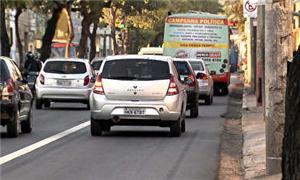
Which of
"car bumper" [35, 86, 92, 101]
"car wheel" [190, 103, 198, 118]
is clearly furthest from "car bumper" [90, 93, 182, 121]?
"car bumper" [35, 86, 92, 101]

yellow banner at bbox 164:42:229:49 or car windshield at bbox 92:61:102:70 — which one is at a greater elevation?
yellow banner at bbox 164:42:229:49

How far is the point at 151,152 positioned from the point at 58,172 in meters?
2.79

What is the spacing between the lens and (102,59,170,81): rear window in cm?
1623

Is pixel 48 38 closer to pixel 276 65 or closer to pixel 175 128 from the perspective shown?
pixel 175 128

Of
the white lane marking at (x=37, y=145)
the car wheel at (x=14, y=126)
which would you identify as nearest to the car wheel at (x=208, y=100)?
the white lane marking at (x=37, y=145)

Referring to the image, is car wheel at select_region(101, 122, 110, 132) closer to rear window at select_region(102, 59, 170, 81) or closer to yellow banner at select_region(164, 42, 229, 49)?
rear window at select_region(102, 59, 170, 81)

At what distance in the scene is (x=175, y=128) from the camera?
1630cm

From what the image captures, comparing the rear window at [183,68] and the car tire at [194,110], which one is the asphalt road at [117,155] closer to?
the car tire at [194,110]

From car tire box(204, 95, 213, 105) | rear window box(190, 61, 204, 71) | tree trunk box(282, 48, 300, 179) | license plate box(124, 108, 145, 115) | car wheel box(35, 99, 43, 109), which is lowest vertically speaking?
car tire box(204, 95, 213, 105)

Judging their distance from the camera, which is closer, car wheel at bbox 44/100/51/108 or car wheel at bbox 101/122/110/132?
car wheel at bbox 101/122/110/132

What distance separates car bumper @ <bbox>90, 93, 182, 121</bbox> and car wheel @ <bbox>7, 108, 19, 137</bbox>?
1.52 m

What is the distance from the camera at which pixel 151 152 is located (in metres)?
13.6

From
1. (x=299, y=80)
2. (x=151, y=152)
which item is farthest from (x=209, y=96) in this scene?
(x=299, y=80)

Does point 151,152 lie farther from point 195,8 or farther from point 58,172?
point 195,8
